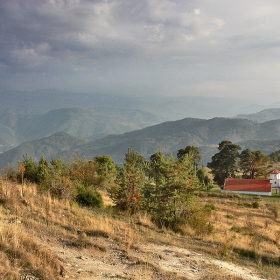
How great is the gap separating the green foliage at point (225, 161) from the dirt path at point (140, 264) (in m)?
64.1

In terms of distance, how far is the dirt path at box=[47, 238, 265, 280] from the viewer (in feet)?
23.0

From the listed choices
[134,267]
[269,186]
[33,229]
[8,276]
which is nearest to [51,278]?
[8,276]

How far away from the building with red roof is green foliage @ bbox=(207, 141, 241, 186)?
7552mm

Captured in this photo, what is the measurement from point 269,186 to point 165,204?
53246 mm

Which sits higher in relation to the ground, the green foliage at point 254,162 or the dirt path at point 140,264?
the green foliage at point 254,162

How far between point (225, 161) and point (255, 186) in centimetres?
1136

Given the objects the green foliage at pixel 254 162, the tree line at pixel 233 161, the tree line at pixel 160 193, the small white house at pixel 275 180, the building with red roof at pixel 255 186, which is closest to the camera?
the tree line at pixel 160 193

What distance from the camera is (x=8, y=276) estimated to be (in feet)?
18.0

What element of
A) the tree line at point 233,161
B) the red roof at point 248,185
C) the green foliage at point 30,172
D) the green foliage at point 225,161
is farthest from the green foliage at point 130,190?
the green foliage at point 225,161

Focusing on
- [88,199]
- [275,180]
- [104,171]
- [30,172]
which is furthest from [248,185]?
[88,199]

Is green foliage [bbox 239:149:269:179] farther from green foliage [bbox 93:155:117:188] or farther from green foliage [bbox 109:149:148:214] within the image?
green foliage [bbox 109:149:148:214]

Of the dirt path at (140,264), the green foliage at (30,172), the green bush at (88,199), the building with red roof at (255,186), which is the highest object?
the green foliage at (30,172)

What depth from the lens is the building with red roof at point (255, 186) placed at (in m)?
60.4

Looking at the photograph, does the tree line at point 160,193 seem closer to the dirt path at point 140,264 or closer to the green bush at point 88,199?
the green bush at point 88,199
